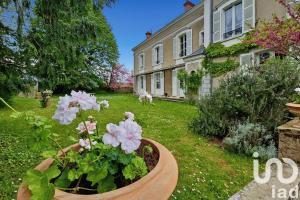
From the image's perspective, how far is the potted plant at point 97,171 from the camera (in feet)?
3.76

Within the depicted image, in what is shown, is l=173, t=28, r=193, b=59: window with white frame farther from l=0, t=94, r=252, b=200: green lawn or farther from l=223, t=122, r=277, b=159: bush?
l=223, t=122, r=277, b=159: bush

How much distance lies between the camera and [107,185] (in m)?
1.28

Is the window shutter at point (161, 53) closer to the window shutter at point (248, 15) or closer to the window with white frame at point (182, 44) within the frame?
the window with white frame at point (182, 44)

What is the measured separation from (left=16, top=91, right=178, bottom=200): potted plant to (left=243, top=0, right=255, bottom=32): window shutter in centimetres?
975

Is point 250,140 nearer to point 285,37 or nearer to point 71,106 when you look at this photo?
point 71,106

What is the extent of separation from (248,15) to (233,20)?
1089mm

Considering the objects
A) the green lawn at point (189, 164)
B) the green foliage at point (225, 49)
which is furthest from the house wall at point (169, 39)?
the green lawn at point (189, 164)

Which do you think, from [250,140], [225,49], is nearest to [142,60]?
[225,49]

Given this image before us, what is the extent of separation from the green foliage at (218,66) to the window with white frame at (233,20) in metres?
1.32

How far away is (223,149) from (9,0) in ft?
15.7

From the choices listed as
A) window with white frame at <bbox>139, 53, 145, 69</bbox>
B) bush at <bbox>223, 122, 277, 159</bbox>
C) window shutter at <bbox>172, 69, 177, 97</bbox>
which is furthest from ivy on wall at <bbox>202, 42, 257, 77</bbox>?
window with white frame at <bbox>139, 53, 145, 69</bbox>

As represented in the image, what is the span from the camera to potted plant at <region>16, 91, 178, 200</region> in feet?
3.76

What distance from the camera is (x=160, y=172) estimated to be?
139cm

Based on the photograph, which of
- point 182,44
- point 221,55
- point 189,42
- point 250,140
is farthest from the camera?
point 182,44
